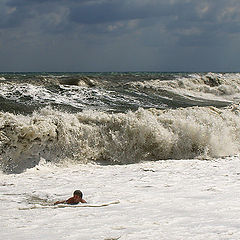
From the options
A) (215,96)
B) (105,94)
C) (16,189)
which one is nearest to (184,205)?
(16,189)

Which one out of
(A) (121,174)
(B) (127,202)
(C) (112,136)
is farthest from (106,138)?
(B) (127,202)

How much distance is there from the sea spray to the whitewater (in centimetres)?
2

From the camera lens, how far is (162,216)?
4055 millimetres

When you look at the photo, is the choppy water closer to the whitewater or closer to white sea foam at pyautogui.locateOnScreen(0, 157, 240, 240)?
the whitewater

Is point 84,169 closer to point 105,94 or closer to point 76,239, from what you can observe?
point 76,239

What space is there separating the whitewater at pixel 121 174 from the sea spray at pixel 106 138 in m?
0.02

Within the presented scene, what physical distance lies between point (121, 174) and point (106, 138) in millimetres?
1957

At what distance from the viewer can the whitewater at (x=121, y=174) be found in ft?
12.3

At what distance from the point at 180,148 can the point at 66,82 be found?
17.6 metres

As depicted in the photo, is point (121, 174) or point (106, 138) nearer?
point (121, 174)

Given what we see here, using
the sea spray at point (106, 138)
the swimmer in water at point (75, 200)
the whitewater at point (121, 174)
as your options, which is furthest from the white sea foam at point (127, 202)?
the sea spray at point (106, 138)

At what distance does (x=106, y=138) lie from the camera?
884 centimetres

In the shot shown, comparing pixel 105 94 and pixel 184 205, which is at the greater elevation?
pixel 105 94

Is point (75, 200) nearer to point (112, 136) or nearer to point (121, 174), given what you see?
point (121, 174)
